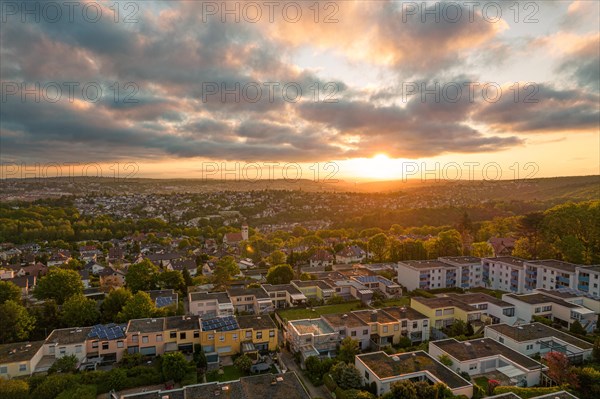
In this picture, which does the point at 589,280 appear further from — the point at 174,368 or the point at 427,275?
the point at 174,368

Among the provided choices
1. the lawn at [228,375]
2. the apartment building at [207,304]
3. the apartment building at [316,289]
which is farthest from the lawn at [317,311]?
the lawn at [228,375]

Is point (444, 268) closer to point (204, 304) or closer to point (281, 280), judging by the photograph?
point (281, 280)

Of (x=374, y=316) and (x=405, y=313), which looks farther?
(x=405, y=313)

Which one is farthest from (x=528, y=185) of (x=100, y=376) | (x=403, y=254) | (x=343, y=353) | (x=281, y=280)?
(x=100, y=376)

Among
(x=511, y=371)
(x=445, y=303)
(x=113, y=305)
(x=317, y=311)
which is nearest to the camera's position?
(x=511, y=371)

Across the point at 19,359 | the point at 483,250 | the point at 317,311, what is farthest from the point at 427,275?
the point at 19,359

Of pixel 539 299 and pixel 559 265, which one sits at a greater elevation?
pixel 559 265
